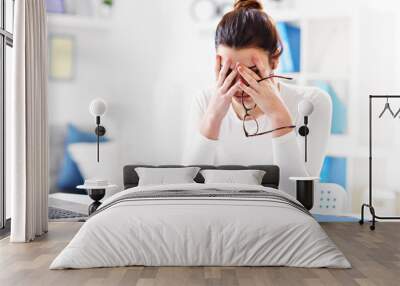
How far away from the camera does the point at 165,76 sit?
696 centimetres

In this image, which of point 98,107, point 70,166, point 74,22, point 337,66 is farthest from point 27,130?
point 337,66

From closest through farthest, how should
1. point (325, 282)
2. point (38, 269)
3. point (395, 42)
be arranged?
point (325, 282) < point (38, 269) < point (395, 42)

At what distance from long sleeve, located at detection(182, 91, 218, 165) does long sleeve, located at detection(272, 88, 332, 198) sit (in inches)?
31.2

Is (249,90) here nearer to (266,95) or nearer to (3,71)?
(266,95)

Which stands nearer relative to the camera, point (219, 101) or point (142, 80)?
point (219, 101)

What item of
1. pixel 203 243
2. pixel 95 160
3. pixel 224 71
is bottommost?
pixel 203 243

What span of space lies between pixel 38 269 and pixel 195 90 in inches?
131

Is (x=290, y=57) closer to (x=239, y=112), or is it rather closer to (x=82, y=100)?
(x=239, y=112)

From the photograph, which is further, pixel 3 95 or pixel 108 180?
pixel 108 180

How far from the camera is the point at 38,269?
4254 mm

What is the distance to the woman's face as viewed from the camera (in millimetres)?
6680

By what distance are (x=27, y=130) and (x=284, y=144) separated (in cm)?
298

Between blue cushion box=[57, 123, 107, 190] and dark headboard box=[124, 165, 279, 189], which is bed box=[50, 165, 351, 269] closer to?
dark headboard box=[124, 165, 279, 189]

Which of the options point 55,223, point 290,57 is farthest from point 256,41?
point 55,223
